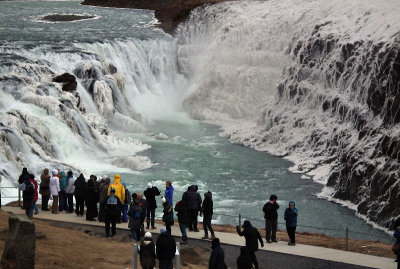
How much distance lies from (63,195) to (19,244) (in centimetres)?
913

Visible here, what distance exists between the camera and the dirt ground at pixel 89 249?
19094 mm

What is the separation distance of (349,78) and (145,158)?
10.7m

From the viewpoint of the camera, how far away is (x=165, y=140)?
4519cm

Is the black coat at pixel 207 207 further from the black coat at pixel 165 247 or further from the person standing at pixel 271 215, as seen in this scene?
the black coat at pixel 165 247

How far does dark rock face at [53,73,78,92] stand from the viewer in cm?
4341

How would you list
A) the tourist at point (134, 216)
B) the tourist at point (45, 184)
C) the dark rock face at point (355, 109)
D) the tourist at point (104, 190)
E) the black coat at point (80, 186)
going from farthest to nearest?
the dark rock face at point (355, 109), the tourist at point (45, 184), the black coat at point (80, 186), the tourist at point (104, 190), the tourist at point (134, 216)

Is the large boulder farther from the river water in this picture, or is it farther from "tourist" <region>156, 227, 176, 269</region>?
the river water

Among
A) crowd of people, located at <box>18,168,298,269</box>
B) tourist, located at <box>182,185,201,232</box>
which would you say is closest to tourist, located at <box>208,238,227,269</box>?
crowd of people, located at <box>18,168,298,269</box>

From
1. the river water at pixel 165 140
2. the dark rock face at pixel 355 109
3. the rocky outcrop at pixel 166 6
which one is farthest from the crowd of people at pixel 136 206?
the rocky outcrop at pixel 166 6

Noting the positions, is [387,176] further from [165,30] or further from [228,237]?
[165,30]

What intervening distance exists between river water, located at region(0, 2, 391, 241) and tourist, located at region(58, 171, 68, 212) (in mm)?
4858

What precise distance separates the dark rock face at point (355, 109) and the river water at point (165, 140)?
1106 millimetres

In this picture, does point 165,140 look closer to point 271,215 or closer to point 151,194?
point 151,194

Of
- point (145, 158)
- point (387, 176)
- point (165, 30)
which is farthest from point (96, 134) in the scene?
point (165, 30)
